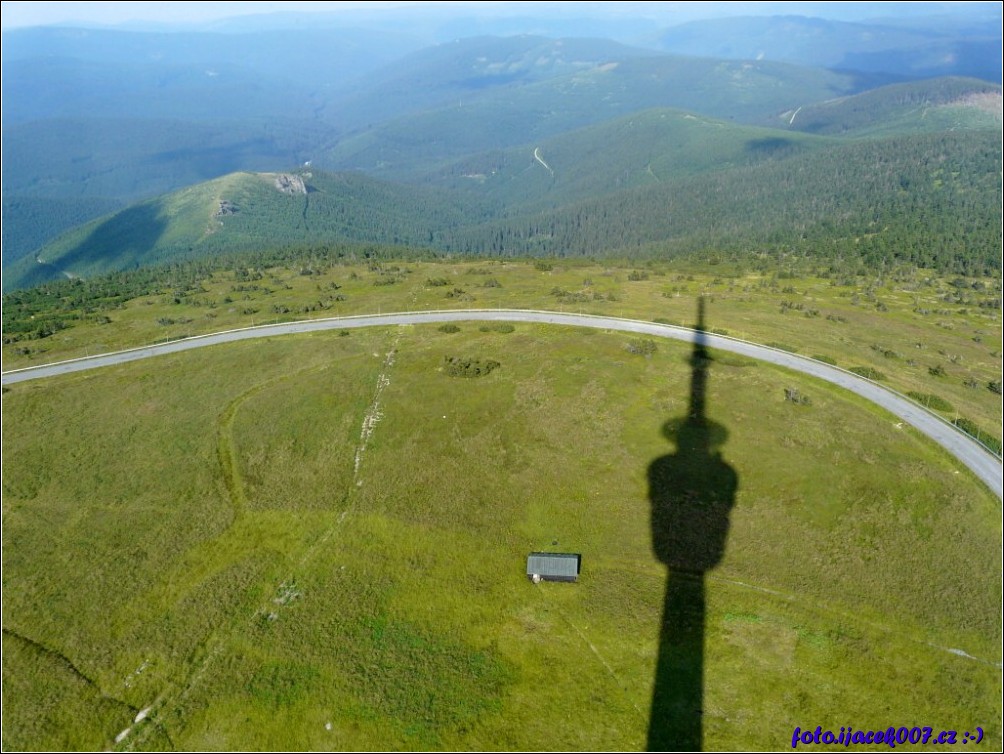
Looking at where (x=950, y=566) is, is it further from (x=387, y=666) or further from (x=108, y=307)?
(x=108, y=307)

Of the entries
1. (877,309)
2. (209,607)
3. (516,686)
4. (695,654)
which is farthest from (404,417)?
(877,309)

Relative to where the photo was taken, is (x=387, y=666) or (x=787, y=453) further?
(x=787, y=453)

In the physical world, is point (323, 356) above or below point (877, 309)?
above

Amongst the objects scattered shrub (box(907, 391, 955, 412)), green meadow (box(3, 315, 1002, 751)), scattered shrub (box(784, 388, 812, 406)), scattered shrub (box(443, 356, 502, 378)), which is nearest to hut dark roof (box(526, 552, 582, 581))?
green meadow (box(3, 315, 1002, 751))

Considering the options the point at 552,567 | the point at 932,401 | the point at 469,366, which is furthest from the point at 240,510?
the point at 932,401

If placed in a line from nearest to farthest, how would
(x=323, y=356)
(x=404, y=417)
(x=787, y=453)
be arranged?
1. (x=787, y=453)
2. (x=404, y=417)
3. (x=323, y=356)

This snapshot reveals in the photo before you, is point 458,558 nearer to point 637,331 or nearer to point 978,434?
point 637,331

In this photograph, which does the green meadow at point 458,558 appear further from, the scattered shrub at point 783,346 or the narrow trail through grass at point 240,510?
the scattered shrub at point 783,346
